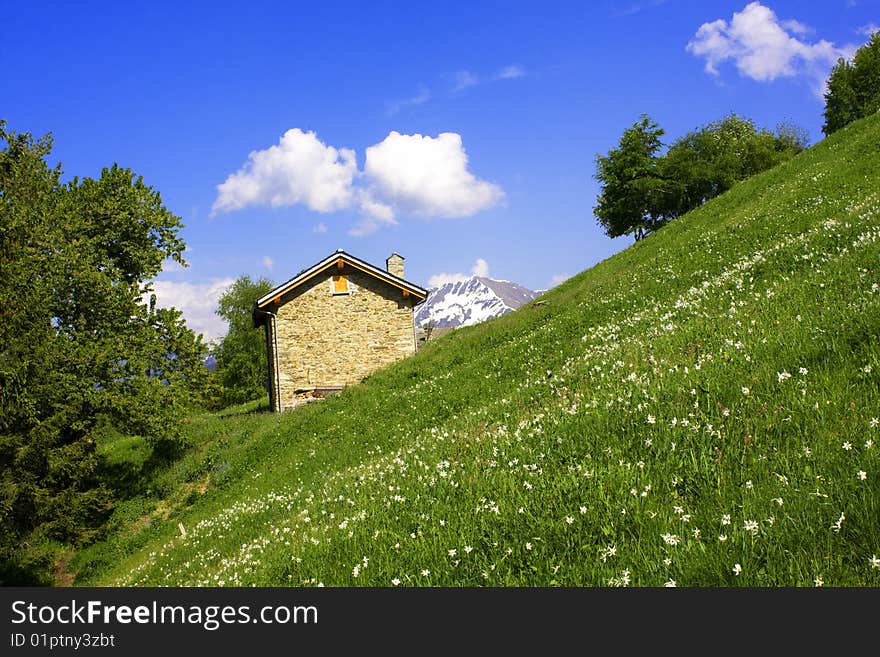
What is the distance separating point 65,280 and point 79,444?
23.6ft

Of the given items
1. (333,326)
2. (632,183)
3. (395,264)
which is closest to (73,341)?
(333,326)

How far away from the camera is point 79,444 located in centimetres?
2395

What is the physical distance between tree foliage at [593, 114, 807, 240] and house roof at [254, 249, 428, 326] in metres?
41.1

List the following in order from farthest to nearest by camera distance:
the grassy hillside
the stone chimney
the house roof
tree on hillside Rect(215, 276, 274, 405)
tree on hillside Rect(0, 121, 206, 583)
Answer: tree on hillside Rect(215, 276, 274, 405) < the stone chimney < the house roof < tree on hillside Rect(0, 121, 206, 583) < the grassy hillside

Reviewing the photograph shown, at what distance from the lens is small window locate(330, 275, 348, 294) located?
120 ft

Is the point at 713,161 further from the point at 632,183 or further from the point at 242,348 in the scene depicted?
the point at 242,348

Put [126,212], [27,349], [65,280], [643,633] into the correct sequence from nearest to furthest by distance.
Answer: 1. [643,633]
2. [27,349]
3. [65,280]
4. [126,212]

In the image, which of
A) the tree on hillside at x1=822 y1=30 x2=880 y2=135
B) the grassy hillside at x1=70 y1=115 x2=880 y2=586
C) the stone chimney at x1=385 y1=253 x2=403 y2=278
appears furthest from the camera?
the tree on hillside at x1=822 y1=30 x2=880 y2=135

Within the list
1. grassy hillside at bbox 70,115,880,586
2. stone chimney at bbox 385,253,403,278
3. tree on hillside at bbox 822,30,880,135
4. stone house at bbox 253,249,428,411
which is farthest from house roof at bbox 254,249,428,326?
tree on hillside at bbox 822,30,880,135

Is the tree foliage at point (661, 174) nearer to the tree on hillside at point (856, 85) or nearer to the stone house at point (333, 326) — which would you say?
the tree on hillside at point (856, 85)

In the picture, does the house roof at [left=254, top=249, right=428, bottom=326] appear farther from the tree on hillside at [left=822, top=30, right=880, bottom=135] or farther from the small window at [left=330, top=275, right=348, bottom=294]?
the tree on hillside at [left=822, top=30, right=880, bottom=135]

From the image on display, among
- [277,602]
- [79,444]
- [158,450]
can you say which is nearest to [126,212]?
[79,444]

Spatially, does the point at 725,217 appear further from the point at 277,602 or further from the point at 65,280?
the point at 65,280

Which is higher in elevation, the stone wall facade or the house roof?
the house roof
